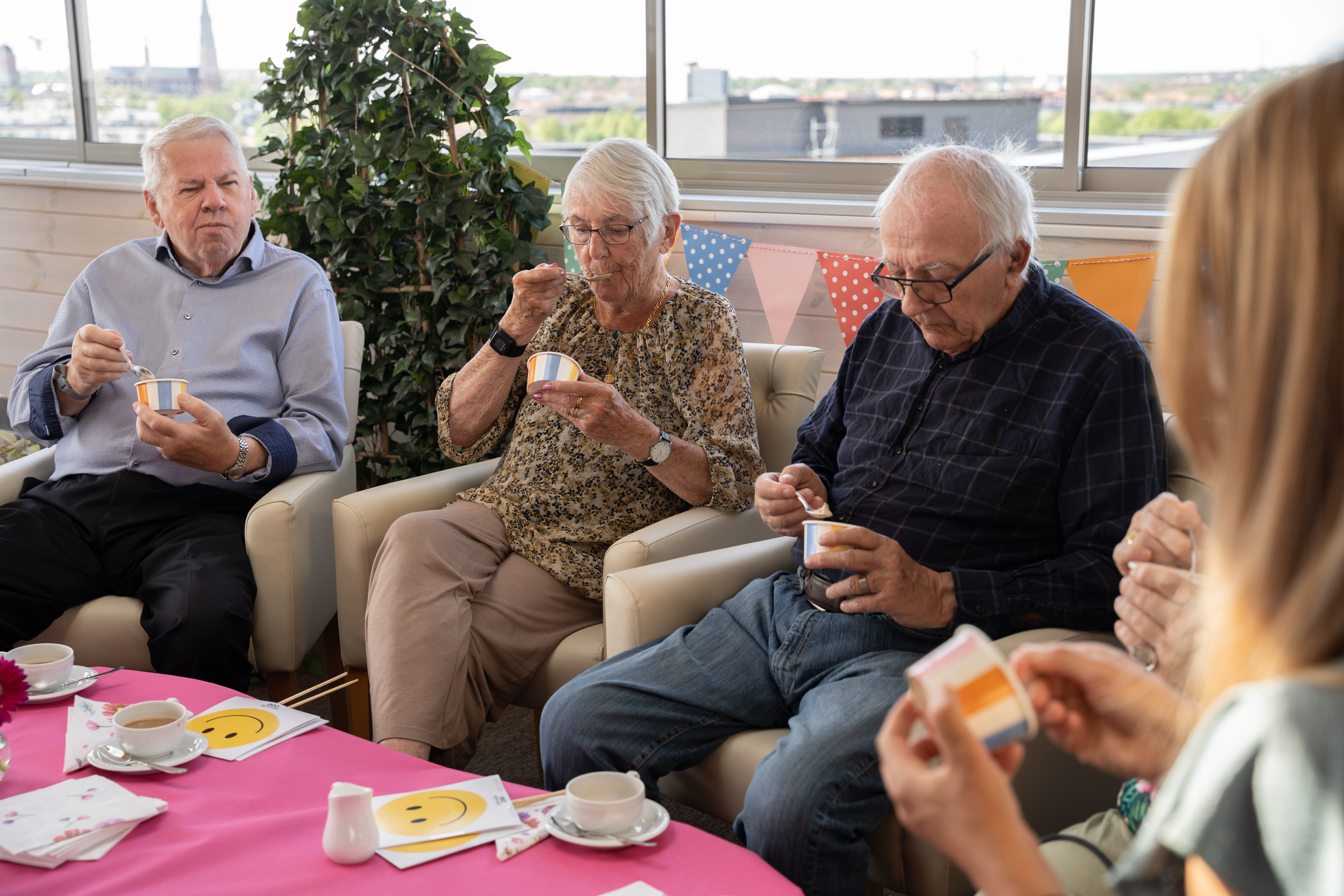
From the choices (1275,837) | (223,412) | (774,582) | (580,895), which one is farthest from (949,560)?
(223,412)

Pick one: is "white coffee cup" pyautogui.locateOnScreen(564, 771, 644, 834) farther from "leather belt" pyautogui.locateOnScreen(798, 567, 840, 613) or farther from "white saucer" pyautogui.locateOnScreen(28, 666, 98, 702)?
"white saucer" pyautogui.locateOnScreen(28, 666, 98, 702)

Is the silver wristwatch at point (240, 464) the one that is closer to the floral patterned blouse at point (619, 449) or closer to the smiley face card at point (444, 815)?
the floral patterned blouse at point (619, 449)

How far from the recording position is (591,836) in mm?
1272

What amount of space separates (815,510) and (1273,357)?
120cm

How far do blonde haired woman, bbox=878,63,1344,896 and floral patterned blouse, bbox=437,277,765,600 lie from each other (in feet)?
4.47

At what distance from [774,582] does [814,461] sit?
0.28 metres

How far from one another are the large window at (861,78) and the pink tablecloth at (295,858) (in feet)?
5.77

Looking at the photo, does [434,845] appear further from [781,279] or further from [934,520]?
[781,279]

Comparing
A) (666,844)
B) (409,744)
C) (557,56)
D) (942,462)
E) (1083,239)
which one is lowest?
(409,744)

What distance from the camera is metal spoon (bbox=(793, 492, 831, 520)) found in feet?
5.98

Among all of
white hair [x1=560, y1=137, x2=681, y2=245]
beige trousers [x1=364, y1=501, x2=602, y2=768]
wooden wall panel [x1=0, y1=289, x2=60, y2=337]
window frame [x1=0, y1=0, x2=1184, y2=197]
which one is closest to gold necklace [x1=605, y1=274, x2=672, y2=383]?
white hair [x1=560, y1=137, x2=681, y2=245]

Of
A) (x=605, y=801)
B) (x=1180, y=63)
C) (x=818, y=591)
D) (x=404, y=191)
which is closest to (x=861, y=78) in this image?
(x=1180, y=63)

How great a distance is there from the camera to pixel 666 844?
1.28 meters

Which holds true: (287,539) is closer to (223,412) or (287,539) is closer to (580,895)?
(223,412)
